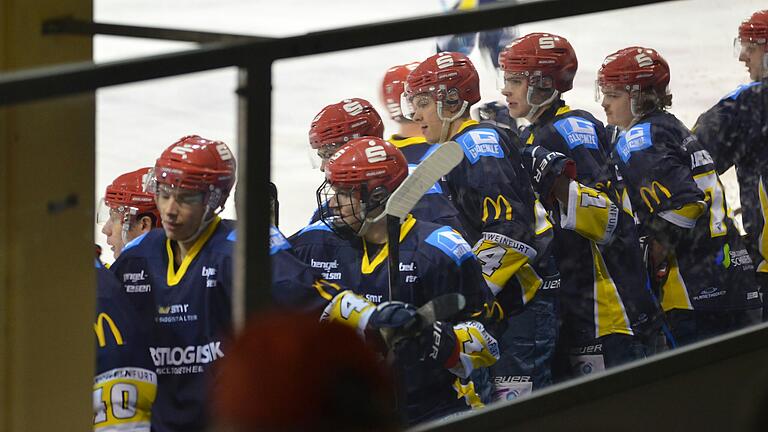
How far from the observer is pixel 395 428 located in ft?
3.74

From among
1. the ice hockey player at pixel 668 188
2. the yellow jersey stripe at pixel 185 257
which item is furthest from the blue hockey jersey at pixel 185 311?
the ice hockey player at pixel 668 188

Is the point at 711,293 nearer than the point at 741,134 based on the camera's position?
No

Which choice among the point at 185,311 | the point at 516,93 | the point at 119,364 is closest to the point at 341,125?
the point at 516,93

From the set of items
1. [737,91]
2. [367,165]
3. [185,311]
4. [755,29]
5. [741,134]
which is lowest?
[185,311]

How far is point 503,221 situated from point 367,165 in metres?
0.49

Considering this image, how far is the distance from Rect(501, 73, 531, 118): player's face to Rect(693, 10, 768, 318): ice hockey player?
526mm

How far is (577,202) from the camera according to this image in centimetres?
404

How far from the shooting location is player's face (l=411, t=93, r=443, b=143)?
373 cm

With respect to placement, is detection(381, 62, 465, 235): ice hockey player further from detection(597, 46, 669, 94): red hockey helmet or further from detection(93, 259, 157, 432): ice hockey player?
detection(93, 259, 157, 432): ice hockey player

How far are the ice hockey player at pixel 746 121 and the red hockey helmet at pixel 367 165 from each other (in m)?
1.03

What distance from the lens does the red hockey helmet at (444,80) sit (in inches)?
161

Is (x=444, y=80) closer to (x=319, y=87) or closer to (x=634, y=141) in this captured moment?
(x=319, y=87)

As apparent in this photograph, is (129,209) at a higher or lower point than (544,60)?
lower

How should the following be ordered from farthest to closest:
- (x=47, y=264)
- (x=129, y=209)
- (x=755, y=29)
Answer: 1. (x=755, y=29)
2. (x=129, y=209)
3. (x=47, y=264)
